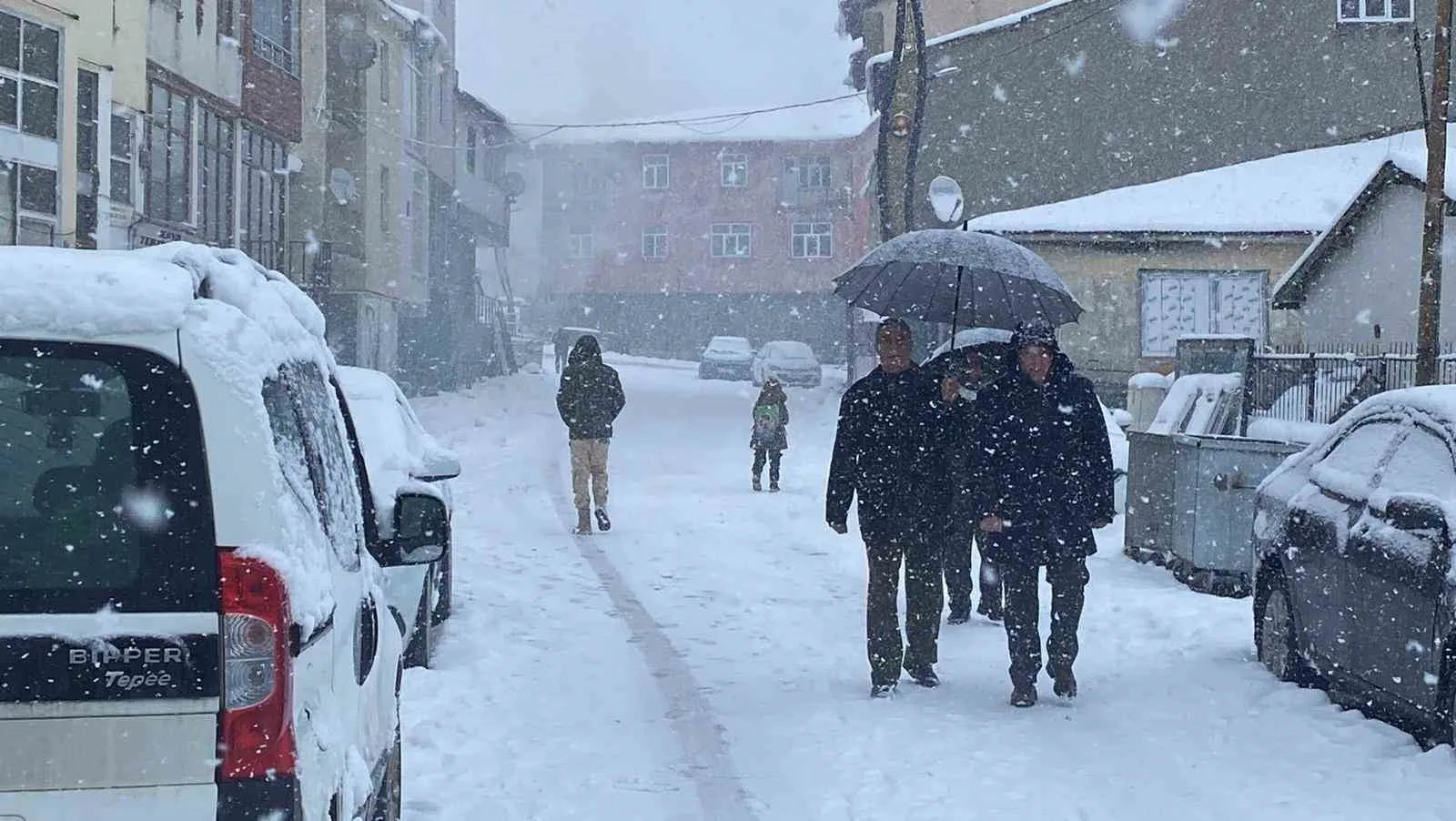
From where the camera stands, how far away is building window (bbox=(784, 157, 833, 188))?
6838 cm

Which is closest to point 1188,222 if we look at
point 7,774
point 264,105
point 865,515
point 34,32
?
point 264,105

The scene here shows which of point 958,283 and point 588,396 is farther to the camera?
point 588,396

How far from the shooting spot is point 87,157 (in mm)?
21500

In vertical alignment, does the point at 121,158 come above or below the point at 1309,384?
above

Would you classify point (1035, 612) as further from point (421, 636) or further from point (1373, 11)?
point (1373, 11)

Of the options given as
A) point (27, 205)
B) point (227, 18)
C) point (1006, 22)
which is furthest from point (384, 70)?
point (27, 205)

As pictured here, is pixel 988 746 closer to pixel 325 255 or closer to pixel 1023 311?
pixel 1023 311

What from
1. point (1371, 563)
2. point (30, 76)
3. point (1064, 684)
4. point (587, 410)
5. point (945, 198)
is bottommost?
point (1064, 684)

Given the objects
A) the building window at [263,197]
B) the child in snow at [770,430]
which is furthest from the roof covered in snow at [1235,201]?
the building window at [263,197]

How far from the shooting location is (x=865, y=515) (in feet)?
25.9

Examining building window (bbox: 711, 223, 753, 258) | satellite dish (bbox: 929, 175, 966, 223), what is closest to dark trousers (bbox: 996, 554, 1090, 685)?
satellite dish (bbox: 929, 175, 966, 223)

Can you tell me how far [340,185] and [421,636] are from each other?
28.9 m

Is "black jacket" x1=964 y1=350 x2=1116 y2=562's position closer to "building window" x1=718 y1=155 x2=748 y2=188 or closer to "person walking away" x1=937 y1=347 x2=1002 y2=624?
"person walking away" x1=937 y1=347 x2=1002 y2=624

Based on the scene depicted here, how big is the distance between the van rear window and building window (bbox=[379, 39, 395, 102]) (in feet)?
122
